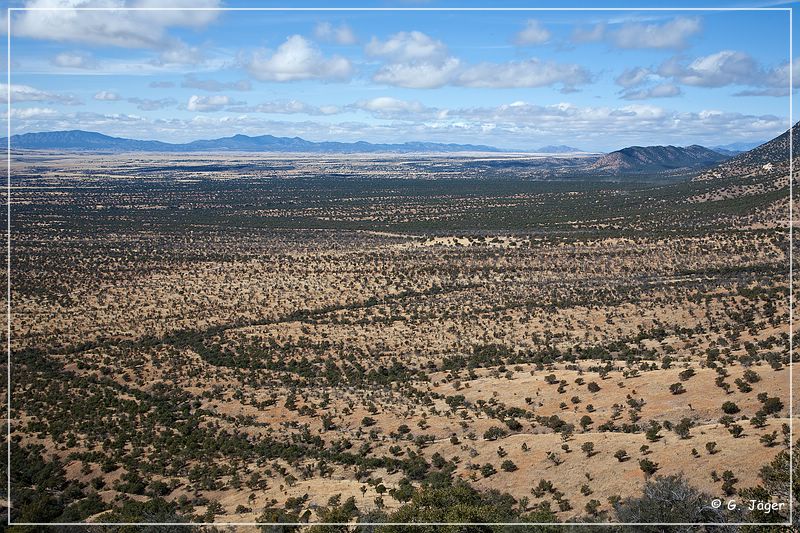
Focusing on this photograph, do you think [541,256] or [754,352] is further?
[541,256]

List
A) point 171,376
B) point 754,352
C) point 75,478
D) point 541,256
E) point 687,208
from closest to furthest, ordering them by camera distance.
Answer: point 75,478 → point 754,352 → point 171,376 → point 541,256 → point 687,208

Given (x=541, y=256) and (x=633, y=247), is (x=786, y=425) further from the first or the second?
(x=633, y=247)

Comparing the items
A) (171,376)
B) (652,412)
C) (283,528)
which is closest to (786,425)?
(652,412)

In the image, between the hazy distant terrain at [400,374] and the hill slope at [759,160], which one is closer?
the hazy distant terrain at [400,374]

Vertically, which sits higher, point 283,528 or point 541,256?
point 541,256

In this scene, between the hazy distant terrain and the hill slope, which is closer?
the hazy distant terrain

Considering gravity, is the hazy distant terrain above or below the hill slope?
below

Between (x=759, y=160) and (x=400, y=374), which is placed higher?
(x=759, y=160)

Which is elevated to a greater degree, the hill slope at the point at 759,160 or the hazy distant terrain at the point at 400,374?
the hill slope at the point at 759,160

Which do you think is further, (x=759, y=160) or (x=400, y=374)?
(x=759, y=160)

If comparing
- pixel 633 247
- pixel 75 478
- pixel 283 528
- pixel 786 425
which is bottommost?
pixel 75 478

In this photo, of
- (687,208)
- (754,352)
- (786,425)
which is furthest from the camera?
(687,208)
